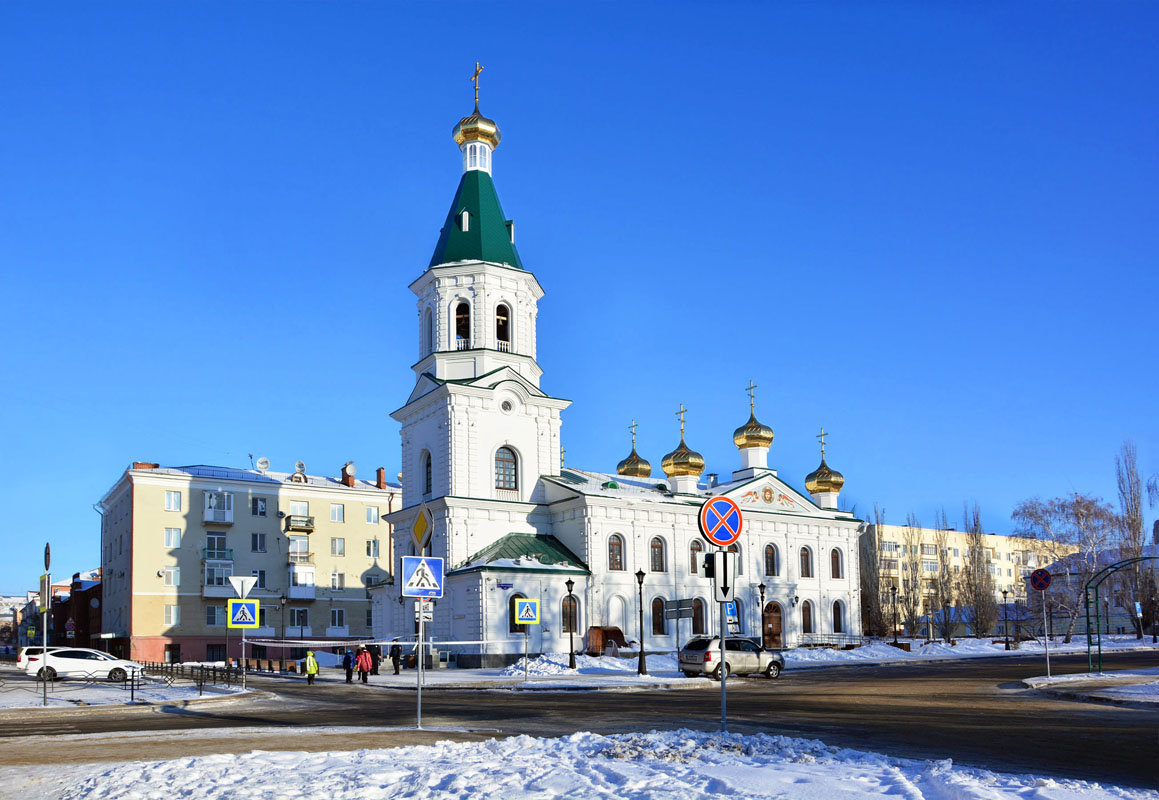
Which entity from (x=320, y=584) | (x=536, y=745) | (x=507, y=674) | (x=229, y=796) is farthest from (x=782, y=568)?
(x=229, y=796)

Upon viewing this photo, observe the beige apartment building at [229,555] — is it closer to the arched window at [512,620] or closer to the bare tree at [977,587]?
the arched window at [512,620]

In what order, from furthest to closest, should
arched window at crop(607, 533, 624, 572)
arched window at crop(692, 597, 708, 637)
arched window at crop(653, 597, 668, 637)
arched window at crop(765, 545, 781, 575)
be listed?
arched window at crop(765, 545, 781, 575), arched window at crop(692, 597, 708, 637), arched window at crop(653, 597, 668, 637), arched window at crop(607, 533, 624, 572)

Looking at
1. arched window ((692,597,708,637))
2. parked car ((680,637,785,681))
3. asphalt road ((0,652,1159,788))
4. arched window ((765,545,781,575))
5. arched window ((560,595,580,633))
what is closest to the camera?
asphalt road ((0,652,1159,788))

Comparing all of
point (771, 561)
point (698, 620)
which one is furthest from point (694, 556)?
point (771, 561)

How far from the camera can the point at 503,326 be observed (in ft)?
172

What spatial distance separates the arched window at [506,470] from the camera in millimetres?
51219

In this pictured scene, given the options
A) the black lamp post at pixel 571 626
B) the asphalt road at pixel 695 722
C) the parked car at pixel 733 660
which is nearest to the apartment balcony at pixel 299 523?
the black lamp post at pixel 571 626

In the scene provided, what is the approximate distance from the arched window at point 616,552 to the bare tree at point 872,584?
32.0 meters

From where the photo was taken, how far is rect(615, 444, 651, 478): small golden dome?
204ft

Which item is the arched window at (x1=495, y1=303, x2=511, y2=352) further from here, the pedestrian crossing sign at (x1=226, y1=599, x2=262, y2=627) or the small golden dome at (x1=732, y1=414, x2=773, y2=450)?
the pedestrian crossing sign at (x1=226, y1=599, x2=262, y2=627)

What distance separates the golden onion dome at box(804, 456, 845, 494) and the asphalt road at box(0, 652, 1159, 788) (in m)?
33.8

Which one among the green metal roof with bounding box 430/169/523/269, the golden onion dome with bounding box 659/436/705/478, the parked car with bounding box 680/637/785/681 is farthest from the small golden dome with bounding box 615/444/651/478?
the parked car with bounding box 680/637/785/681

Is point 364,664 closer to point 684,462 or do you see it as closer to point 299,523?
point 684,462

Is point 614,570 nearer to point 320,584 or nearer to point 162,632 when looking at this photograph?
point 320,584
